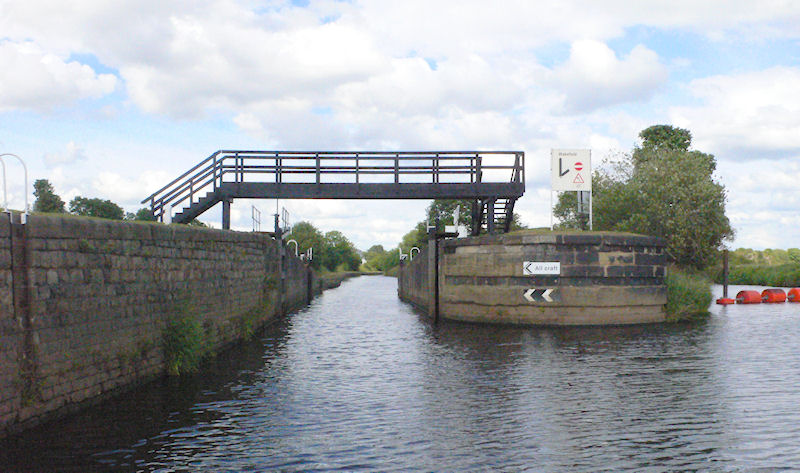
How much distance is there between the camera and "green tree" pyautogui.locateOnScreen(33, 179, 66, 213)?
43.3 metres

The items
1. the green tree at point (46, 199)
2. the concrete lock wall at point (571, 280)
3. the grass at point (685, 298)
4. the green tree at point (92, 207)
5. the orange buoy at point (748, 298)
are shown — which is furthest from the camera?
the green tree at point (92, 207)

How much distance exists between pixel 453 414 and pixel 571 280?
1255 cm

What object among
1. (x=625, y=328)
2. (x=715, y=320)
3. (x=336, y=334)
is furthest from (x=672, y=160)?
(x=336, y=334)

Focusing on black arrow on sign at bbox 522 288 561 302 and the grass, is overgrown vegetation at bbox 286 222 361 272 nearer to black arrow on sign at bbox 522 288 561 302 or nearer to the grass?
the grass

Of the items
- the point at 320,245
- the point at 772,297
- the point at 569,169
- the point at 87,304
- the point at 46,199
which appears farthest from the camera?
the point at 320,245

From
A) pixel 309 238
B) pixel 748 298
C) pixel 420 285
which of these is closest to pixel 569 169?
pixel 420 285

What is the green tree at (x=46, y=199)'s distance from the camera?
43.3m

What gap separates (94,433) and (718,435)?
6.99 m

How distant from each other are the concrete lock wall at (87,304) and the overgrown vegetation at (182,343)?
0.47ft

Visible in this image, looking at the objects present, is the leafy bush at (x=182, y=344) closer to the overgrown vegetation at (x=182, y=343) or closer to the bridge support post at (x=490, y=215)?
the overgrown vegetation at (x=182, y=343)

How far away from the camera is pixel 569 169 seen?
24703mm

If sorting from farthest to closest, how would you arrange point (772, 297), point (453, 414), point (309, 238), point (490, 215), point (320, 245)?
point (320, 245), point (309, 238), point (772, 297), point (490, 215), point (453, 414)

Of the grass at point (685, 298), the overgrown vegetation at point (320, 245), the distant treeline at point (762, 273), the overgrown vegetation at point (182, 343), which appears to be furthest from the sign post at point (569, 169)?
the overgrown vegetation at point (320, 245)

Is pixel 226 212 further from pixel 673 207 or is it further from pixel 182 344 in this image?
pixel 673 207
